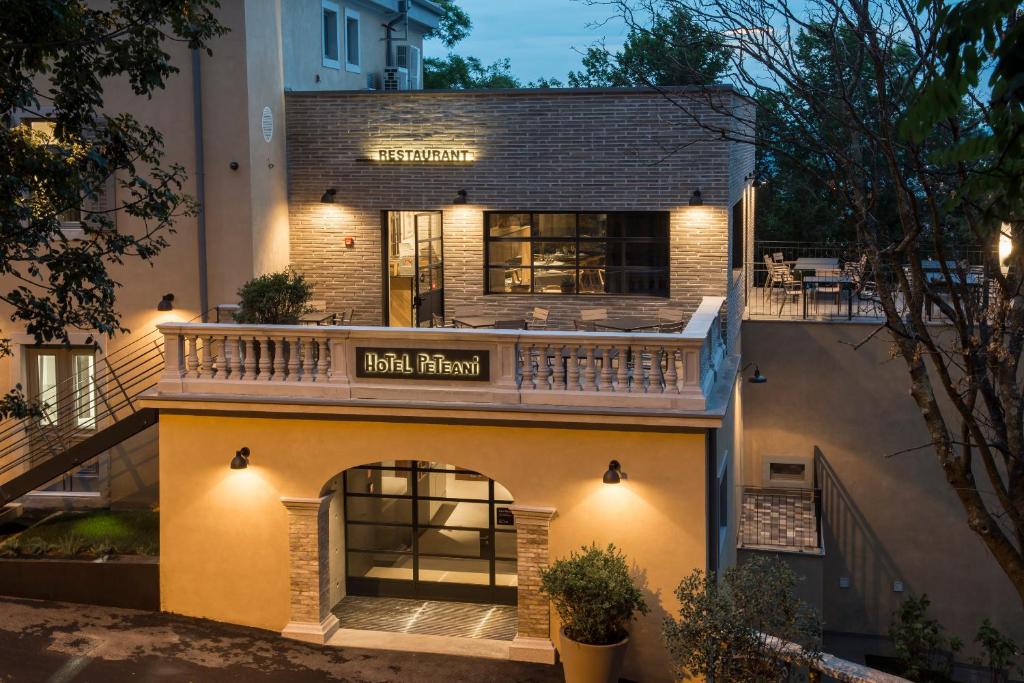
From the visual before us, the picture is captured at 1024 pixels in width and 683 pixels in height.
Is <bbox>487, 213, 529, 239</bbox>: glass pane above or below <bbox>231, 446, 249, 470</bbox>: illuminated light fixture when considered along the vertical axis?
above

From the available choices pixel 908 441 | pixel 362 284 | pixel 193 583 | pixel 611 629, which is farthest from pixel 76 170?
pixel 908 441

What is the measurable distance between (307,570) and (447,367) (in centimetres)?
306

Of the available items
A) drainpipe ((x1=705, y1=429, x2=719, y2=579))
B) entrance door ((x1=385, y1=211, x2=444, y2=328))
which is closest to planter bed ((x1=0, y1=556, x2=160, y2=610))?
entrance door ((x1=385, y1=211, x2=444, y2=328))

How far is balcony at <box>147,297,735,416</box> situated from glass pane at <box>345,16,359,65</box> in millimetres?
10495

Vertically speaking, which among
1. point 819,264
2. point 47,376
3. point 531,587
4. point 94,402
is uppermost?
point 819,264

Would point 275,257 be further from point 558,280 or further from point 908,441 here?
point 908,441

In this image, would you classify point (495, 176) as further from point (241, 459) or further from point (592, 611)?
point (592, 611)

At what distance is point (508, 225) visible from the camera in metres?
18.9

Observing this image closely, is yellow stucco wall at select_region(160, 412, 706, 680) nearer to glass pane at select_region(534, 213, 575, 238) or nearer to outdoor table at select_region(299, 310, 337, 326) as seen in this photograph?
outdoor table at select_region(299, 310, 337, 326)

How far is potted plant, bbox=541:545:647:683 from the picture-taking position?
12484 millimetres

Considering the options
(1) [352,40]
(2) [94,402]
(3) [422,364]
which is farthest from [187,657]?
(1) [352,40]

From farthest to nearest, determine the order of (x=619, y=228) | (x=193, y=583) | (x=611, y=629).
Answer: (x=619, y=228) < (x=193, y=583) < (x=611, y=629)

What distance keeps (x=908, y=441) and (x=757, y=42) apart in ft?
41.2

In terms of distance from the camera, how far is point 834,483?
71.5 ft
